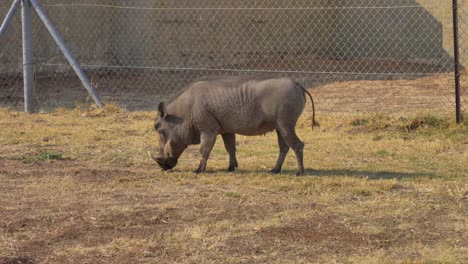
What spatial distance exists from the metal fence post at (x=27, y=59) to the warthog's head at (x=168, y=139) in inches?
183

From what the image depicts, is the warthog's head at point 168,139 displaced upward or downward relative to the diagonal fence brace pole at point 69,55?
downward

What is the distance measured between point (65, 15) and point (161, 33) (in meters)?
1.94

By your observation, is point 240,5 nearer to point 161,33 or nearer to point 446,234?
point 161,33

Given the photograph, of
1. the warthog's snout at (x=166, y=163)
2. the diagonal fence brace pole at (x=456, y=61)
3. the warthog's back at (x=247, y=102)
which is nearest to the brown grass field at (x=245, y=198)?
the warthog's snout at (x=166, y=163)

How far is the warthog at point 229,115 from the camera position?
9.14 m

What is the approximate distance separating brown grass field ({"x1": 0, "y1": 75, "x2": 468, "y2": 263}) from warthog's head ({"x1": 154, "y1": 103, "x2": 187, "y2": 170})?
0.57 ft

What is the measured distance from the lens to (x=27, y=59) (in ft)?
45.3

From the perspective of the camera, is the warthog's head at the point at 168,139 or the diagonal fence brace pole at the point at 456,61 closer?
the warthog's head at the point at 168,139

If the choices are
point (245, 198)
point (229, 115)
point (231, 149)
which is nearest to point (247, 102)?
point (229, 115)

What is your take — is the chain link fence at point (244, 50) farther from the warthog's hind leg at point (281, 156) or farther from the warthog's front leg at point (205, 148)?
the warthog's front leg at point (205, 148)

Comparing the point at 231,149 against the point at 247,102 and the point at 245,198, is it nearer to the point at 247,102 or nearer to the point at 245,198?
the point at 247,102

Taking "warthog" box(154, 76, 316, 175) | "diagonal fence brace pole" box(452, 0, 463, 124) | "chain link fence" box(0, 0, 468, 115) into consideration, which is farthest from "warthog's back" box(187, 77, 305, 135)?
"chain link fence" box(0, 0, 468, 115)

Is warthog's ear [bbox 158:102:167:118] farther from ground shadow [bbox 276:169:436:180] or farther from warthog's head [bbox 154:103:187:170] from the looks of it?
ground shadow [bbox 276:169:436:180]

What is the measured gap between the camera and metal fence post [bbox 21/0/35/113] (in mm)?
13787
